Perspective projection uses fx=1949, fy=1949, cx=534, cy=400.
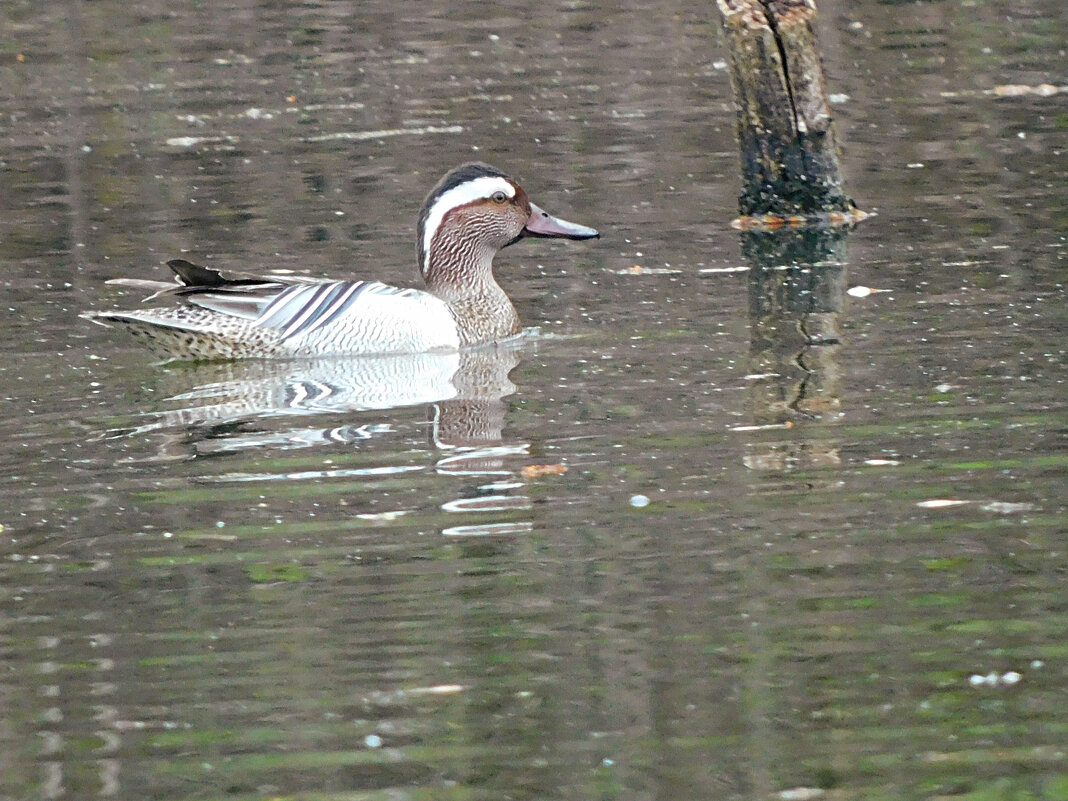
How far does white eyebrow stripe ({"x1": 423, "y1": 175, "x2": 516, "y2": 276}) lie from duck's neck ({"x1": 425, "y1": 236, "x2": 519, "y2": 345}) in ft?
0.16

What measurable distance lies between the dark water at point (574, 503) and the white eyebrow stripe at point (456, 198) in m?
0.74

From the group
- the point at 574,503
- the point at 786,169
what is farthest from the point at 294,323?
the point at 786,169

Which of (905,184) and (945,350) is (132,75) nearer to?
(905,184)

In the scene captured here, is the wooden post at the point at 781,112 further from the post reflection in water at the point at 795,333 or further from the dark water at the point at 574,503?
the dark water at the point at 574,503

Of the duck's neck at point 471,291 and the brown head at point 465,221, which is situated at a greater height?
the brown head at point 465,221

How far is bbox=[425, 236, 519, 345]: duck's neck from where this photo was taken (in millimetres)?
10867

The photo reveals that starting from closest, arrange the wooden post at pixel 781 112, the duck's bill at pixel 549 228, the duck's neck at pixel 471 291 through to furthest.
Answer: the duck's neck at pixel 471 291, the duck's bill at pixel 549 228, the wooden post at pixel 781 112

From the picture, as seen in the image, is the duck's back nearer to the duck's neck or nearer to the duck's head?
the duck's neck

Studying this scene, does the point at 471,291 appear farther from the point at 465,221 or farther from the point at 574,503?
the point at 574,503

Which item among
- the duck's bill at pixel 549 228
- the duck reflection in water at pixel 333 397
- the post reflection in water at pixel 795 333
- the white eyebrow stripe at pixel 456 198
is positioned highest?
the white eyebrow stripe at pixel 456 198

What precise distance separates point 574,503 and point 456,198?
465cm

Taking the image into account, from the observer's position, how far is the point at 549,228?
11.6m

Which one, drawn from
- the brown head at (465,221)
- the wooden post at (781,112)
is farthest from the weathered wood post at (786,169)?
the brown head at (465,221)

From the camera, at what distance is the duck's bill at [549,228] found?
11562 mm
